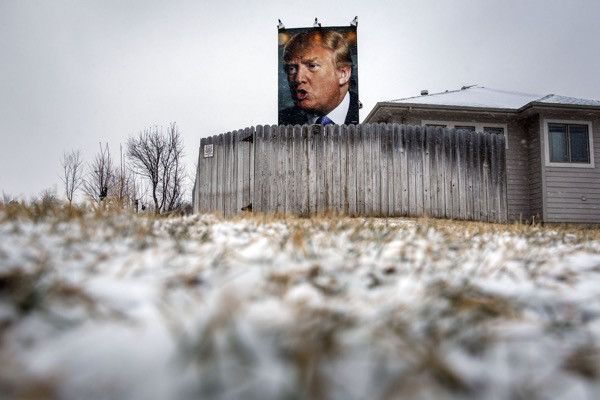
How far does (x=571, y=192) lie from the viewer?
1232 centimetres

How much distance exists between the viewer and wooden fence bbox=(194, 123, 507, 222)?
8234 mm

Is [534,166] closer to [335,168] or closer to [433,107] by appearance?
[433,107]

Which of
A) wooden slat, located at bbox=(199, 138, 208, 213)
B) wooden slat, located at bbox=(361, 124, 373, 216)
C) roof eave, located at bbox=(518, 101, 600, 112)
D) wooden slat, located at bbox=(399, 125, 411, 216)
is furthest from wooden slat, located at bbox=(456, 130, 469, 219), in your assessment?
wooden slat, located at bbox=(199, 138, 208, 213)

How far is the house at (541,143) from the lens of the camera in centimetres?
1220

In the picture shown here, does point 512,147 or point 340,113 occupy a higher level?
point 340,113

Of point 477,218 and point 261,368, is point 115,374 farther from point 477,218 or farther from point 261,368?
point 477,218

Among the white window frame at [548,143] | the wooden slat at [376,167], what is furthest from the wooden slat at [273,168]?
the white window frame at [548,143]

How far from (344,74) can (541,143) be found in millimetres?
7221

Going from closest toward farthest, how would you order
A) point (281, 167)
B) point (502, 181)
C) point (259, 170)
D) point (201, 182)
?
point (281, 167)
point (259, 170)
point (502, 181)
point (201, 182)

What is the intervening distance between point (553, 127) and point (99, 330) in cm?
1517

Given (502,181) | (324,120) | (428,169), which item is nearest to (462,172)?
(428,169)

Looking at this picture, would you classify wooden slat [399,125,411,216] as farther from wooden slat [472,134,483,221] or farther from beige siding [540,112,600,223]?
beige siding [540,112,600,223]

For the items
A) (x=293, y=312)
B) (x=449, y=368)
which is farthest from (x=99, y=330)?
(x=449, y=368)

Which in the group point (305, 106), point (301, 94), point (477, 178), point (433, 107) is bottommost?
point (477, 178)
